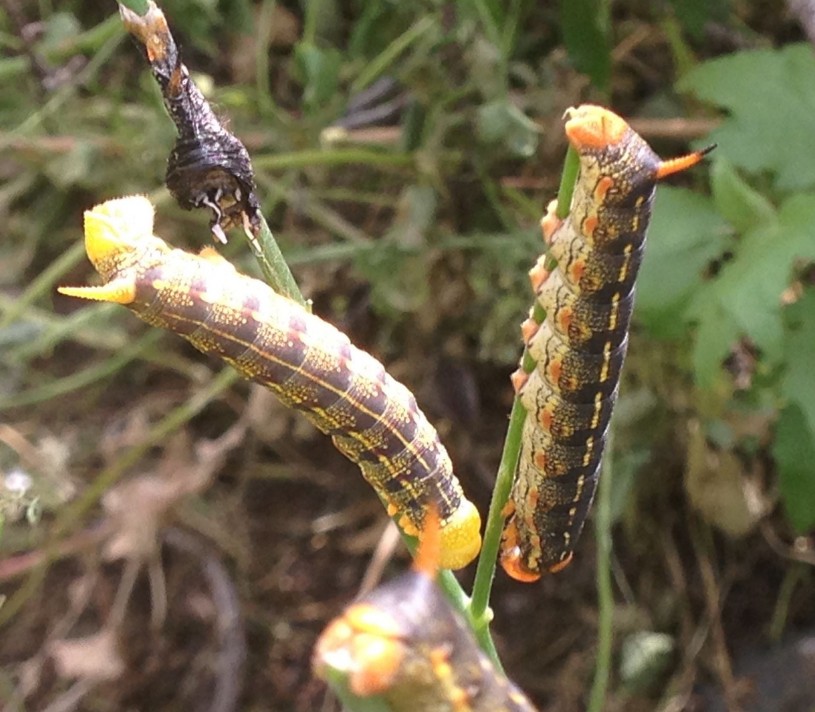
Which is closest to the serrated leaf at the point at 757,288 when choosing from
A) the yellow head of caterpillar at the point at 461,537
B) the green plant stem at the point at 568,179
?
the yellow head of caterpillar at the point at 461,537

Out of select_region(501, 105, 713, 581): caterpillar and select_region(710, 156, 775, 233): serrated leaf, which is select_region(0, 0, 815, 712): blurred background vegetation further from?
select_region(501, 105, 713, 581): caterpillar

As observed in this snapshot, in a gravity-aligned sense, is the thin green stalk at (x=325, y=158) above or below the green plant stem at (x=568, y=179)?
below

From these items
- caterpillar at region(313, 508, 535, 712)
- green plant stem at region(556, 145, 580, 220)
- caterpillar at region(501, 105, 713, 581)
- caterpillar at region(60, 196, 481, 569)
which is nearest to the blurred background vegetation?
caterpillar at region(501, 105, 713, 581)

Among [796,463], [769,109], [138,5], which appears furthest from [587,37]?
[138,5]

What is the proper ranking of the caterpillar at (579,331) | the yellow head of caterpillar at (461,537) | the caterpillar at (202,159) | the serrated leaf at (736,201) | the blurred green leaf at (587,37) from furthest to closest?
the blurred green leaf at (587,37), the serrated leaf at (736,201), the yellow head of caterpillar at (461,537), the caterpillar at (579,331), the caterpillar at (202,159)

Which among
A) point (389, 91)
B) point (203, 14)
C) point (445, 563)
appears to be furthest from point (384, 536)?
point (445, 563)

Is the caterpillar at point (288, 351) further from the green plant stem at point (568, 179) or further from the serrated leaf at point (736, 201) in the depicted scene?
the serrated leaf at point (736, 201)

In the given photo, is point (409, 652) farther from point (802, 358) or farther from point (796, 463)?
point (796, 463)
